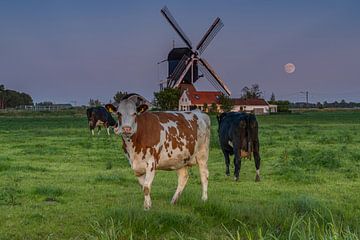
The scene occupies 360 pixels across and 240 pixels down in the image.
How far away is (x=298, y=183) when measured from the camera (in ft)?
41.0

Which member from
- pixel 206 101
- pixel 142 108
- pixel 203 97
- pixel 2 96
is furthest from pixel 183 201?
pixel 2 96

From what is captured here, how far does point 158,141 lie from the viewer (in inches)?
376

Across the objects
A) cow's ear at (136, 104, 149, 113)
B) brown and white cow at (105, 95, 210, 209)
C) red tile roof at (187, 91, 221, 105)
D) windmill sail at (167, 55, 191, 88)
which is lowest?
brown and white cow at (105, 95, 210, 209)

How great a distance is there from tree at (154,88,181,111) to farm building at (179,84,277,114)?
5.85ft

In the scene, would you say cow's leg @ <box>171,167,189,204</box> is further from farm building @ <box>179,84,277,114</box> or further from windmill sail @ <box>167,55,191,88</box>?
windmill sail @ <box>167,55,191,88</box>

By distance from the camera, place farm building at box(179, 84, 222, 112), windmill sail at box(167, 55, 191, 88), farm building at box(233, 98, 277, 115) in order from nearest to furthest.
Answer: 1. windmill sail at box(167, 55, 191, 88)
2. farm building at box(179, 84, 222, 112)
3. farm building at box(233, 98, 277, 115)

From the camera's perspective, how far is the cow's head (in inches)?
357

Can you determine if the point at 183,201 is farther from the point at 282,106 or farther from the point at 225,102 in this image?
the point at 282,106

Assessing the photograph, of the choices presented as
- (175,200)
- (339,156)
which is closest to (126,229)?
(175,200)

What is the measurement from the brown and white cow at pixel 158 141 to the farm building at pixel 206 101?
5482cm

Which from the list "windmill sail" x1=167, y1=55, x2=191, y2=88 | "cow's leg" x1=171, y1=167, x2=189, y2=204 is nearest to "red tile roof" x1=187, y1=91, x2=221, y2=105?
"windmill sail" x1=167, y1=55, x2=191, y2=88

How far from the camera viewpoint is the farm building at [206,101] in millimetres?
81062

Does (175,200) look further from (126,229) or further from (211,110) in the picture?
(211,110)

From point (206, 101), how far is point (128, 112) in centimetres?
8282
